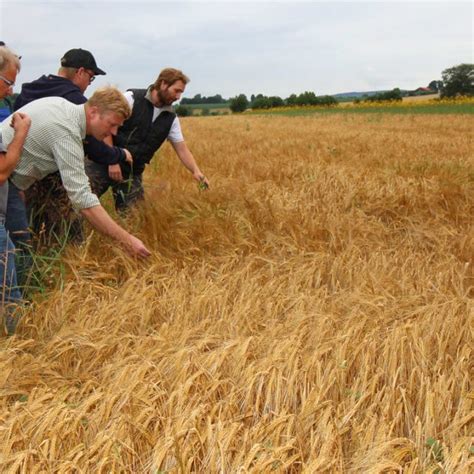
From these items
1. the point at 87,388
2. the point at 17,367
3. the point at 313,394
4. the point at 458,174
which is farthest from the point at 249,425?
the point at 458,174

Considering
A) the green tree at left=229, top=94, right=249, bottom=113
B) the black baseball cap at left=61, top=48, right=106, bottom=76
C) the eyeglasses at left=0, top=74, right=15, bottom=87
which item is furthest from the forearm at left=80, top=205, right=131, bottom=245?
the green tree at left=229, top=94, right=249, bottom=113

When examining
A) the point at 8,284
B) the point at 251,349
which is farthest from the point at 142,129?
the point at 251,349

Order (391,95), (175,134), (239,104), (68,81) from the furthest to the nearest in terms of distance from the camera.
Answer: (239,104) < (391,95) < (175,134) < (68,81)

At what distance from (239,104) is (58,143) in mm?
59454

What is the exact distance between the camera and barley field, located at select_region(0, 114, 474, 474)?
5.41 feet

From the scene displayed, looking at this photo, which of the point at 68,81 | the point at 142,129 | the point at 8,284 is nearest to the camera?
the point at 8,284

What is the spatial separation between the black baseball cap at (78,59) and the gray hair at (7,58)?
96cm

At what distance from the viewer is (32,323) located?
266cm

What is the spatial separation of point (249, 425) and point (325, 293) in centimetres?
111

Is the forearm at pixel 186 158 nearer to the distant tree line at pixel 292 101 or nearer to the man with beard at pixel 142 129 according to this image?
the man with beard at pixel 142 129

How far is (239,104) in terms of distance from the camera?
60.4 meters

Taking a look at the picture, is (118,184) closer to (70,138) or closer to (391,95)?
(70,138)

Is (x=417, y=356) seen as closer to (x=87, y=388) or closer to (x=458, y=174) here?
(x=87, y=388)

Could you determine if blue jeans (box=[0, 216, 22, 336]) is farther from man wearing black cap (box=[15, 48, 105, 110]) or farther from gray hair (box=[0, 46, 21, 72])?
man wearing black cap (box=[15, 48, 105, 110])
